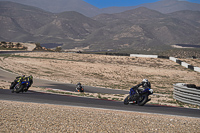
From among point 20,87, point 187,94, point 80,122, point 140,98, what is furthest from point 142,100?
point 20,87

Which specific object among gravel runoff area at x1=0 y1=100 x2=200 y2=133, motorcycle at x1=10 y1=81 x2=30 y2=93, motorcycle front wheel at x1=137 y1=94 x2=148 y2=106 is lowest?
gravel runoff area at x1=0 y1=100 x2=200 y2=133

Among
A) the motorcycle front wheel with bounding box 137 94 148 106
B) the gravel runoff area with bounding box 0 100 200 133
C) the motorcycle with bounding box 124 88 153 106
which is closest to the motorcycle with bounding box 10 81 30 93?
the gravel runoff area with bounding box 0 100 200 133

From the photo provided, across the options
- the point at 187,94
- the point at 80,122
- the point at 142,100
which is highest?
the point at 187,94

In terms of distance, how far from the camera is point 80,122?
942cm

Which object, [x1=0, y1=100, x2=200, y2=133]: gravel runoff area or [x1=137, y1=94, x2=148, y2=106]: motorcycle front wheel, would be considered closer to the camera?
[x1=0, y1=100, x2=200, y2=133]: gravel runoff area

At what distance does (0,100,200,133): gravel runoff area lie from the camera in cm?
861

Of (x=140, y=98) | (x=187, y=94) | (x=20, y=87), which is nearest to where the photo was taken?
(x=140, y=98)

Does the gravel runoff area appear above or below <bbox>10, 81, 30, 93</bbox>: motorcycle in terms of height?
below

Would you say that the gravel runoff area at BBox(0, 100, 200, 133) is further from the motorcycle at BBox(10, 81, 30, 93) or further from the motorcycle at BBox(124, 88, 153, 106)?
the motorcycle at BBox(10, 81, 30, 93)

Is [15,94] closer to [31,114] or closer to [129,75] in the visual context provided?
[31,114]

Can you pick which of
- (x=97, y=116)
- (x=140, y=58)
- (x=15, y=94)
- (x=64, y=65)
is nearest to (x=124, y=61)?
(x=140, y=58)

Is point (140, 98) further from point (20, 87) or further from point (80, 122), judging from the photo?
point (20, 87)

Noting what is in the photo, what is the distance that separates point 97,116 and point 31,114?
2.58m

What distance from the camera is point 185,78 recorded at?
141ft
